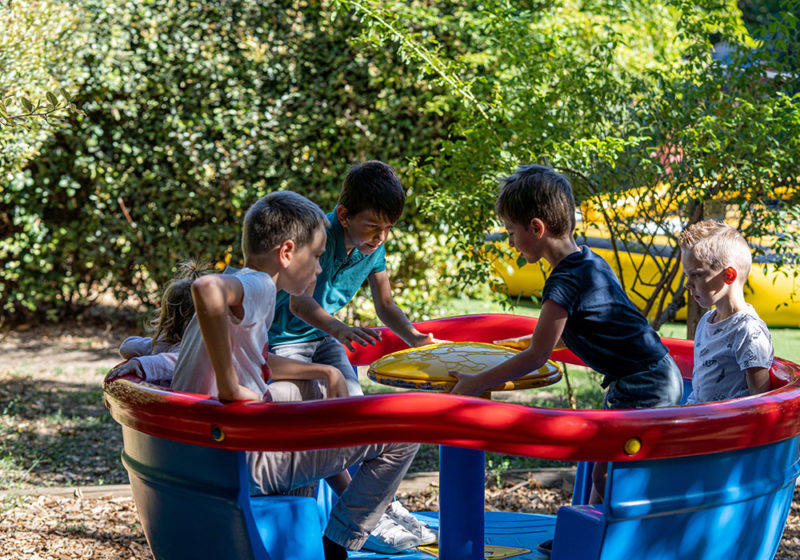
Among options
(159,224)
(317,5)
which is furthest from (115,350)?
(317,5)

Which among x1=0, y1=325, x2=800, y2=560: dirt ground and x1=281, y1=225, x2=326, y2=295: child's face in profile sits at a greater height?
x1=281, y1=225, x2=326, y2=295: child's face in profile

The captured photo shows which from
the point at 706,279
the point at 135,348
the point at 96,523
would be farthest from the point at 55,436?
the point at 706,279

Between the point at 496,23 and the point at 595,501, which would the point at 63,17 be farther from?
the point at 595,501

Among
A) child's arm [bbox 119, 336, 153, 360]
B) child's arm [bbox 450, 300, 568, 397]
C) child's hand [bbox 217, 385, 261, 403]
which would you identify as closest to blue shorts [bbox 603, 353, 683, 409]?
child's arm [bbox 450, 300, 568, 397]

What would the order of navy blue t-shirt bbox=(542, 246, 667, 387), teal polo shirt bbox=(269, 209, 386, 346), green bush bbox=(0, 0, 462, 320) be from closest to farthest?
navy blue t-shirt bbox=(542, 246, 667, 387)
teal polo shirt bbox=(269, 209, 386, 346)
green bush bbox=(0, 0, 462, 320)

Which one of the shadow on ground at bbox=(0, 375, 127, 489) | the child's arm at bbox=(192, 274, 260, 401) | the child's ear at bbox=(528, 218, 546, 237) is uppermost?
the child's ear at bbox=(528, 218, 546, 237)

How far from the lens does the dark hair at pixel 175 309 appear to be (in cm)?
293

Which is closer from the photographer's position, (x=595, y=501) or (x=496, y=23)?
(x=595, y=501)

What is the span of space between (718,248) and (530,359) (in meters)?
0.76

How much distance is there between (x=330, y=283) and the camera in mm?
3197

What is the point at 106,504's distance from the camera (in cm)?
369

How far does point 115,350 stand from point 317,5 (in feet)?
10.5

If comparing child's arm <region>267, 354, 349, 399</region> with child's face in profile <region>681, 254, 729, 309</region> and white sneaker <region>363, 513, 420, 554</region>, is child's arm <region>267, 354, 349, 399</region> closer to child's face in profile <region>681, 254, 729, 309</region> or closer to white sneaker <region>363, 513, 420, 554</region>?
white sneaker <region>363, 513, 420, 554</region>

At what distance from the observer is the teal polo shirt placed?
313 cm
